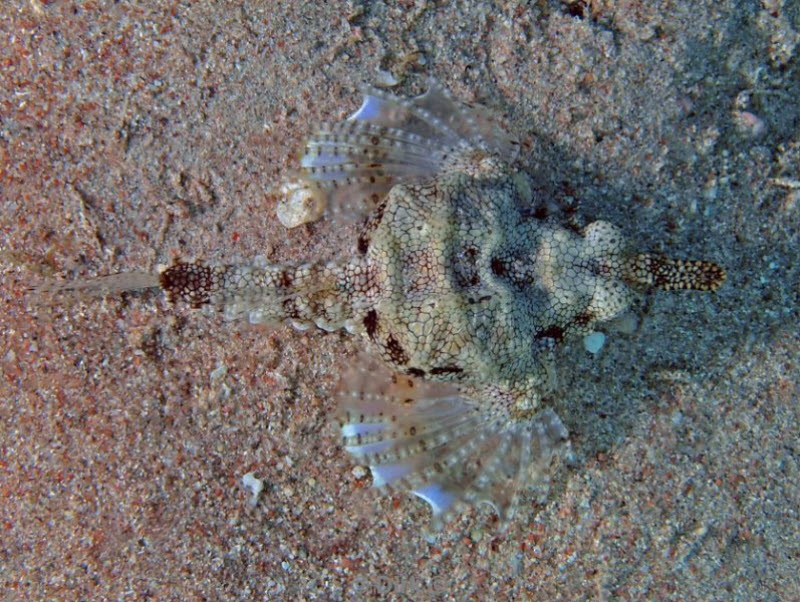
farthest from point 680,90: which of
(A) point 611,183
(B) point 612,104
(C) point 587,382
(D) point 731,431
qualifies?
(D) point 731,431

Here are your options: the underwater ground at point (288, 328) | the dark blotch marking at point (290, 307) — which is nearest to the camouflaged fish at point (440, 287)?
the dark blotch marking at point (290, 307)

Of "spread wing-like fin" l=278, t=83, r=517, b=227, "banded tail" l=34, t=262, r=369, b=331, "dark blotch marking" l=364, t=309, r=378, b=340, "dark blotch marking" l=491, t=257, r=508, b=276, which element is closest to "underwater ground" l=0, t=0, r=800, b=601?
"spread wing-like fin" l=278, t=83, r=517, b=227

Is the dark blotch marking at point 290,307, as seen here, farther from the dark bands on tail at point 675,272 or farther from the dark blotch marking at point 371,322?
the dark bands on tail at point 675,272

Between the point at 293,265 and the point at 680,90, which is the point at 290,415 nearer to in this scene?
the point at 293,265

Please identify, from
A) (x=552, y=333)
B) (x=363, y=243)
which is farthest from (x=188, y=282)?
(x=552, y=333)

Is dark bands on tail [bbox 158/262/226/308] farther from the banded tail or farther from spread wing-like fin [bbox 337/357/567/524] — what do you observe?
spread wing-like fin [bbox 337/357/567/524]
